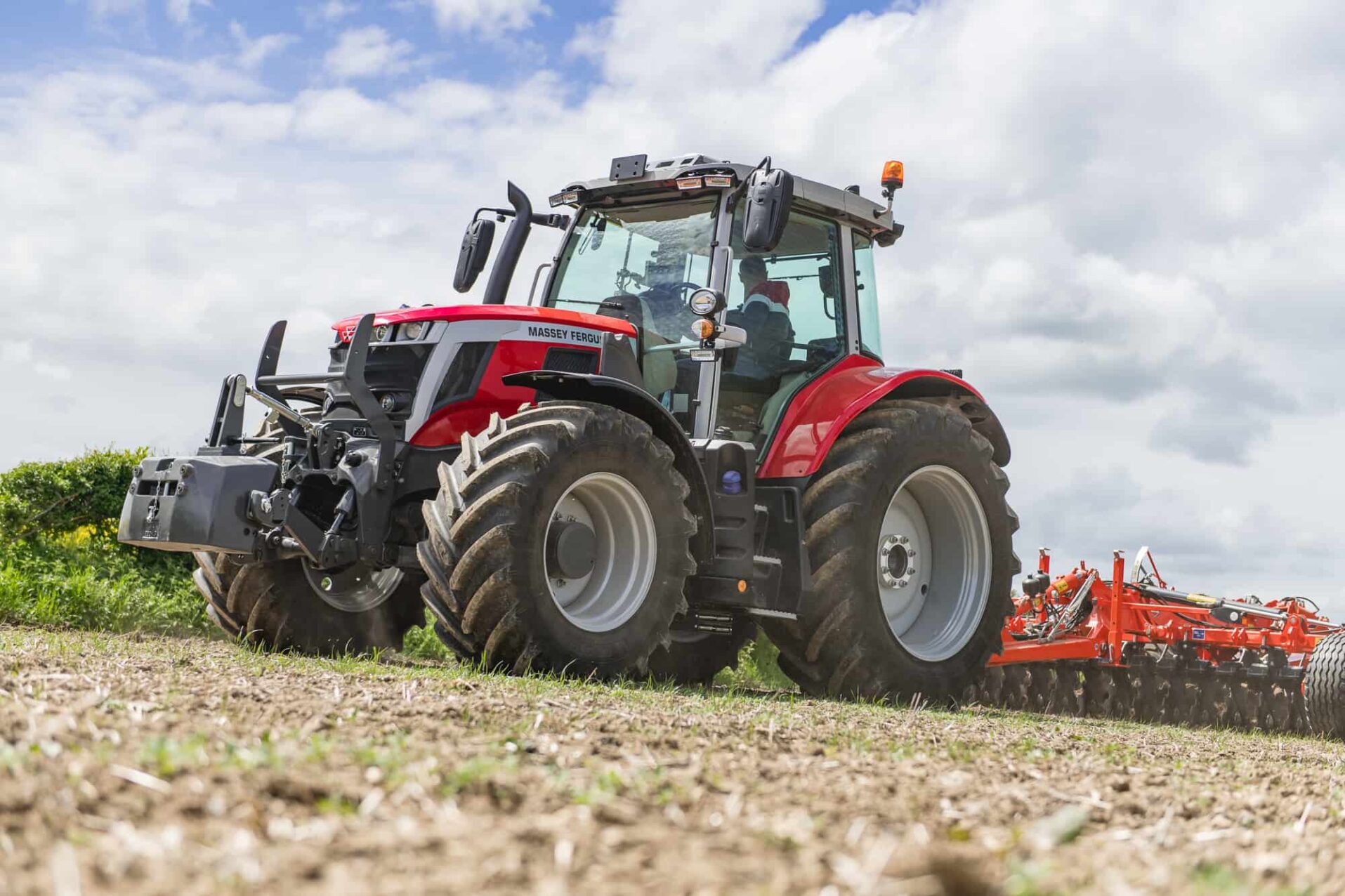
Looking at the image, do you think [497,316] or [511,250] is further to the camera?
[511,250]

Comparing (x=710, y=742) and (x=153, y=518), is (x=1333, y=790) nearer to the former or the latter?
(x=710, y=742)

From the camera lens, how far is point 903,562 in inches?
Answer: 320

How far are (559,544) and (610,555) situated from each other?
39 centimetres

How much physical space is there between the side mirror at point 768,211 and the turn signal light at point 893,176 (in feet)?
6.41

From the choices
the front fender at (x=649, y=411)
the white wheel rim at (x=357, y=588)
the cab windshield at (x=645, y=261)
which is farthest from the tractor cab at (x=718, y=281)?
the white wheel rim at (x=357, y=588)

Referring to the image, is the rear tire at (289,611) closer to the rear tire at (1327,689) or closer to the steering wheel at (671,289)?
the steering wheel at (671,289)

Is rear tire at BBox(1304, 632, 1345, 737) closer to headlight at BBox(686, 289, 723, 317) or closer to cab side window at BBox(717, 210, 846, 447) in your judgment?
cab side window at BBox(717, 210, 846, 447)

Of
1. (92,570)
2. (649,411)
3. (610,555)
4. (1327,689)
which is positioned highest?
(649,411)

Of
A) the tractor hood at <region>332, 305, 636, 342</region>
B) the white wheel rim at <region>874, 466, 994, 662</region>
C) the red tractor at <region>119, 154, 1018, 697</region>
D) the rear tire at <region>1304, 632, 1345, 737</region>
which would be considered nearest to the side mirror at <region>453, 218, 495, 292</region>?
the red tractor at <region>119, 154, 1018, 697</region>

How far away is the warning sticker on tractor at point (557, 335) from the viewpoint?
695 centimetres

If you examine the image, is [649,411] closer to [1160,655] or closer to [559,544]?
[559,544]

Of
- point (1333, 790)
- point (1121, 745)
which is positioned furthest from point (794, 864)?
point (1121, 745)

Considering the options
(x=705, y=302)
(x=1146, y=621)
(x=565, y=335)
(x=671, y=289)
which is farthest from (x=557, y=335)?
(x=1146, y=621)

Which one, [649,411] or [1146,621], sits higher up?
[649,411]
